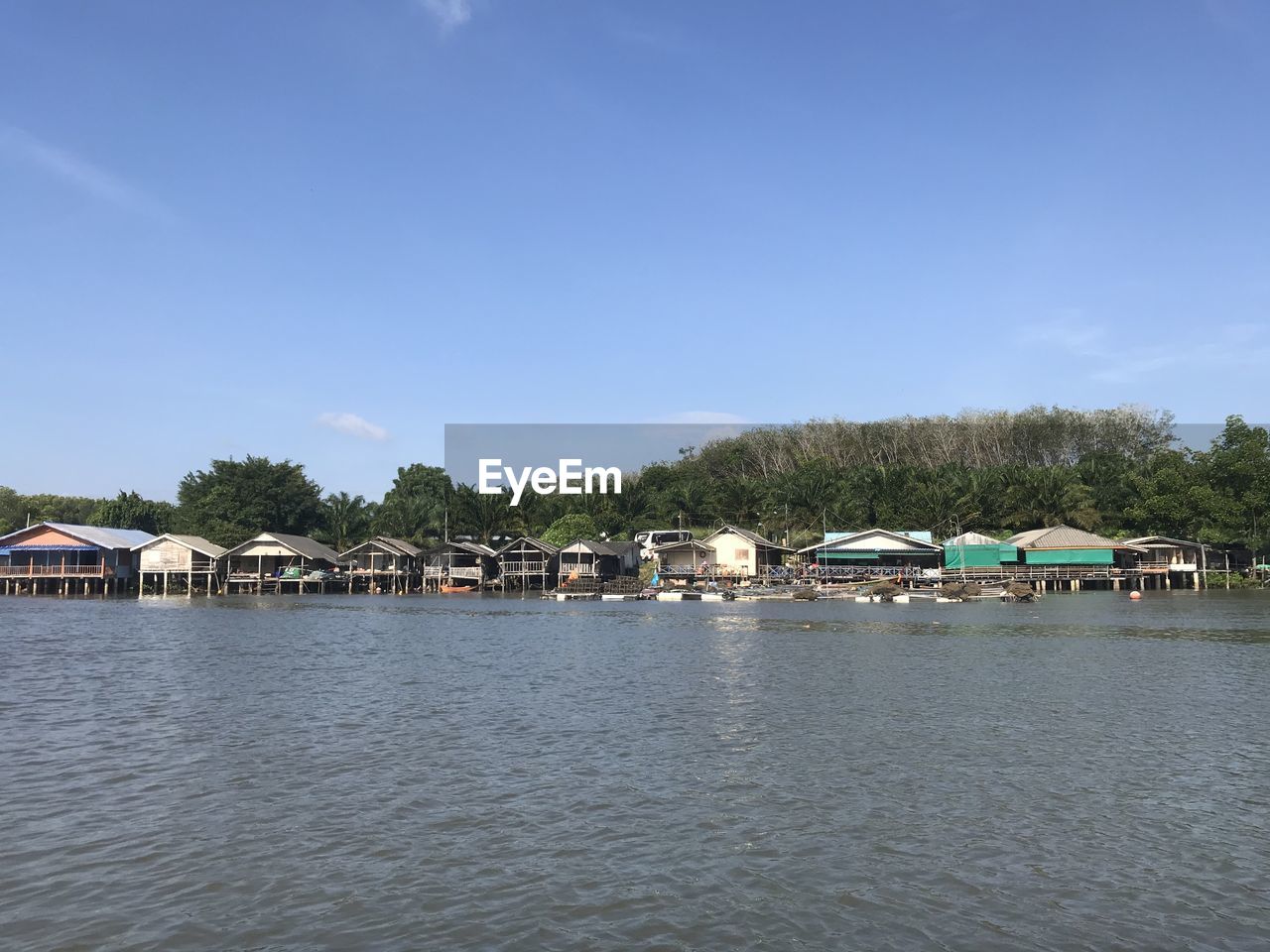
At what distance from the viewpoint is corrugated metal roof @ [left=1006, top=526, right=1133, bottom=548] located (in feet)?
242

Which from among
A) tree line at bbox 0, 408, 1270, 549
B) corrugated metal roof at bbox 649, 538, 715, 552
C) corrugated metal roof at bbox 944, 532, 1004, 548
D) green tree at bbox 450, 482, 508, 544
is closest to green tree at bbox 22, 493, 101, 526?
tree line at bbox 0, 408, 1270, 549

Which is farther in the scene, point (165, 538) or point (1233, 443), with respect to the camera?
point (165, 538)

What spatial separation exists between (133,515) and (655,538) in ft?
194

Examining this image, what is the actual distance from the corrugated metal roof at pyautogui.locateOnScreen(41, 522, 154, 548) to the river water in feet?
206

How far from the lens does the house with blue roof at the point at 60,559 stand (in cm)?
8100

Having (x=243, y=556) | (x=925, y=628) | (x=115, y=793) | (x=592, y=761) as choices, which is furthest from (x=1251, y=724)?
(x=243, y=556)

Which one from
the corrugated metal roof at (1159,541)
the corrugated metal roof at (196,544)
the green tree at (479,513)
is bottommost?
the corrugated metal roof at (1159,541)

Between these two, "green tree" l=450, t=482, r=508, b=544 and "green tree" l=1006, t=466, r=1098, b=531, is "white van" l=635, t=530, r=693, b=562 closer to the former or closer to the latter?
"green tree" l=450, t=482, r=508, b=544

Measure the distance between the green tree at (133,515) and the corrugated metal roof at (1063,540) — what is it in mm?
85703

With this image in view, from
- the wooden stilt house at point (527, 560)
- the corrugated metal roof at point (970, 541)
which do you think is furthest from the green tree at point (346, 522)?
the corrugated metal roof at point (970, 541)

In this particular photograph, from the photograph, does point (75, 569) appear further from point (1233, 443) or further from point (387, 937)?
point (1233, 443)

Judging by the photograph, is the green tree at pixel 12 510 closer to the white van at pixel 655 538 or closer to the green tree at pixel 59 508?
the green tree at pixel 59 508

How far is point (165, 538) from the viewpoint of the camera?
8294 cm

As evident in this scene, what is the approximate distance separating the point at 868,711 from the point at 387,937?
506 inches
